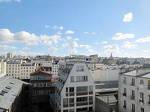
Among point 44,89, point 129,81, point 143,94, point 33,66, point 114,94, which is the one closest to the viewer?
point 143,94

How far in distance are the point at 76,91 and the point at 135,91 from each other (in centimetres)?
1396

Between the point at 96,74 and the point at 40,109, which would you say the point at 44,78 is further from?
the point at 96,74

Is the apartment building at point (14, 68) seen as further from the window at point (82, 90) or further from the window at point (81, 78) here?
the window at point (81, 78)

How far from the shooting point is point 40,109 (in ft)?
187

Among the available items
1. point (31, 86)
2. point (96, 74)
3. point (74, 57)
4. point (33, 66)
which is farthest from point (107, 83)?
point (33, 66)

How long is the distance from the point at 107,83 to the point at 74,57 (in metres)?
14.2

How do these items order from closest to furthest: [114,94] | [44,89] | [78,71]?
[78,71] < [114,94] < [44,89]

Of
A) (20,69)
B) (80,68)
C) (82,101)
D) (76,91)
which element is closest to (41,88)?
(76,91)

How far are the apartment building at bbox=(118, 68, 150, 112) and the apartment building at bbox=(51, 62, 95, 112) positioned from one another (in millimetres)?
7677

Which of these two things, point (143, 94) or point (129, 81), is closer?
point (143, 94)

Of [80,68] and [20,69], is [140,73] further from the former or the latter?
[20,69]

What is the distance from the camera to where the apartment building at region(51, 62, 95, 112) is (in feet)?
154

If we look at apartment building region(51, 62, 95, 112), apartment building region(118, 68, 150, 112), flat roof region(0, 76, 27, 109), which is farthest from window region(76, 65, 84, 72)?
flat roof region(0, 76, 27, 109)

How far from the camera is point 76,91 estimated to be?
47688mm
